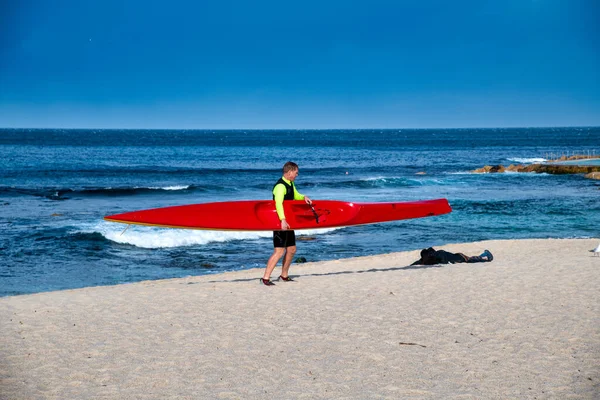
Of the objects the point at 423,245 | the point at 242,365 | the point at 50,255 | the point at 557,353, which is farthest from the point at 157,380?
the point at 423,245

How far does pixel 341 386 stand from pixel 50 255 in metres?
11.4

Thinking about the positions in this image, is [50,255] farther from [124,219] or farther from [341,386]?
[341,386]

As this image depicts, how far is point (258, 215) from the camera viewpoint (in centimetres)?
1069

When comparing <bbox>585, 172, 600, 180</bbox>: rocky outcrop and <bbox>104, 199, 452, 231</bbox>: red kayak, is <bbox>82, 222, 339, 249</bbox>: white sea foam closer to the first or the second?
<bbox>104, 199, 452, 231</bbox>: red kayak

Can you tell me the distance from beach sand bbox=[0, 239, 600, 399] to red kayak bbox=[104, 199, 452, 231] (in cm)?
100

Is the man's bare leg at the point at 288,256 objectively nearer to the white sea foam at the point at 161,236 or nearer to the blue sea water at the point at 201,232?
the blue sea water at the point at 201,232

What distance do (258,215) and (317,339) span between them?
162 inches

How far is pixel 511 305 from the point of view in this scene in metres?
8.27

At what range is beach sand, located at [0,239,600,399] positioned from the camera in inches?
215

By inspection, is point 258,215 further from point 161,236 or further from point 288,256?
point 161,236

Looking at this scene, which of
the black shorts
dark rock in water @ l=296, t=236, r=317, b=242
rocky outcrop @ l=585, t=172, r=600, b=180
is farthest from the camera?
rocky outcrop @ l=585, t=172, r=600, b=180

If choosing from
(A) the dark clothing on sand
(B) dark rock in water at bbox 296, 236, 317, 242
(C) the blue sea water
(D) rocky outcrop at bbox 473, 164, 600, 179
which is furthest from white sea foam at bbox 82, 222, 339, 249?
(D) rocky outcrop at bbox 473, 164, 600, 179

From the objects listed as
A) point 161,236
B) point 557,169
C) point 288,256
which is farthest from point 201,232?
point 557,169

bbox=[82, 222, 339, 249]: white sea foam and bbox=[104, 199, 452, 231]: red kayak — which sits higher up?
bbox=[104, 199, 452, 231]: red kayak
